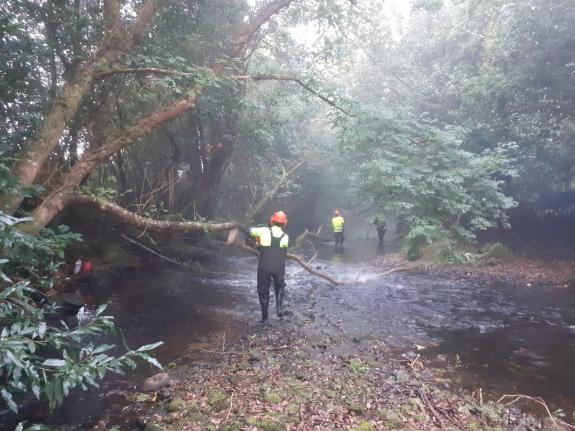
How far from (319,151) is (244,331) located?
18084 millimetres

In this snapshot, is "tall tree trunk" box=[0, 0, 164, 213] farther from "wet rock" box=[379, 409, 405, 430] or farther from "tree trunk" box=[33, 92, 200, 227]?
"wet rock" box=[379, 409, 405, 430]

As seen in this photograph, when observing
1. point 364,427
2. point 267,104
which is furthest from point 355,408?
point 267,104

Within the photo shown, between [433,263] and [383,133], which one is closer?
[383,133]

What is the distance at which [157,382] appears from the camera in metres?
5.12

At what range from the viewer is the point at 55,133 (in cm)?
612

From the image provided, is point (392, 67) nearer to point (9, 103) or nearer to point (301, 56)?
point (301, 56)

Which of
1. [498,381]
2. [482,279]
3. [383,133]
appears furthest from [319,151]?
[498,381]

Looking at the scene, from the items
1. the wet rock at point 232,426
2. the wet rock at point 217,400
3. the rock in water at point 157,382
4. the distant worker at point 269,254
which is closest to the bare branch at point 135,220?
the distant worker at point 269,254

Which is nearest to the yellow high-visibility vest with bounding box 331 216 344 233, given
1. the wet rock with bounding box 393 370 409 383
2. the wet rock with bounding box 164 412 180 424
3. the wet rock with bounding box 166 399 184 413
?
the wet rock with bounding box 393 370 409 383

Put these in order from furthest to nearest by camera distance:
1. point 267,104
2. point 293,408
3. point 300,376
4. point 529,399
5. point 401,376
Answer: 1. point 267,104
2. point 401,376
3. point 300,376
4. point 529,399
5. point 293,408

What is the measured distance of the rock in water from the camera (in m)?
5.07

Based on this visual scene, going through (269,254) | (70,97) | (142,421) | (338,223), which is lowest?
(142,421)

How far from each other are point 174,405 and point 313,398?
1606 millimetres

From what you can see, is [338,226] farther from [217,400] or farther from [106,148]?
[217,400]
